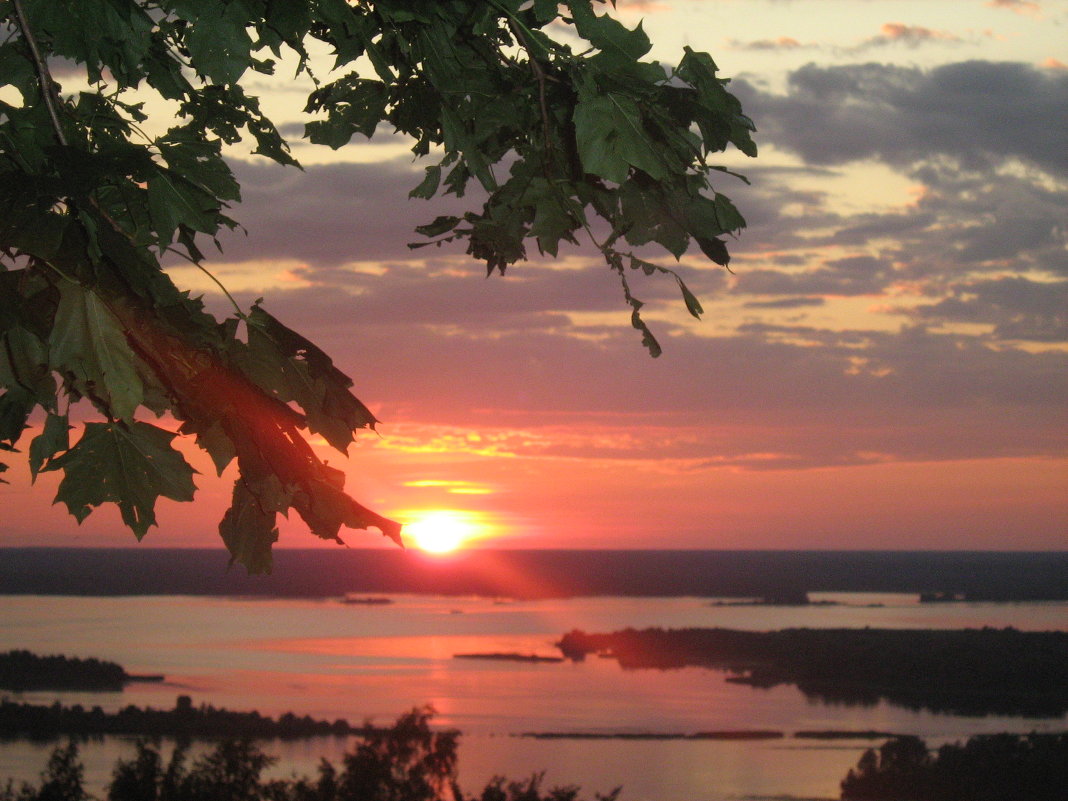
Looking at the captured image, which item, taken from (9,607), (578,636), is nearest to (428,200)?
(578,636)

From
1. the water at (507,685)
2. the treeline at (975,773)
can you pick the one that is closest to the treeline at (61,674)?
the water at (507,685)

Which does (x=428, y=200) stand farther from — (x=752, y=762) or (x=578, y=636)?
(x=578, y=636)

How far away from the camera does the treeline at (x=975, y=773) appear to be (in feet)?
203

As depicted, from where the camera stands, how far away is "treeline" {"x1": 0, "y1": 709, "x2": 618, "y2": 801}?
4088 cm

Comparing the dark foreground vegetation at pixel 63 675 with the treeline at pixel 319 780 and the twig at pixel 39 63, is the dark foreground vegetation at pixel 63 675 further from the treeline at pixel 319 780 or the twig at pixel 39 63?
the twig at pixel 39 63

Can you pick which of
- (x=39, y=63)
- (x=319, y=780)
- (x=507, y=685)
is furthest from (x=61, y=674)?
(x=39, y=63)

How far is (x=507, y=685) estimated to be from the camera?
101625 millimetres

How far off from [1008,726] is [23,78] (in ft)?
312

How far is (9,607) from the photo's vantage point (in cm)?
16700

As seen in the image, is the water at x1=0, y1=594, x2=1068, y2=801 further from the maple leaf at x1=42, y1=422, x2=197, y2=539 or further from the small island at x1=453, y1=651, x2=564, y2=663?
the maple leaf at x1=42, y1=422, x2=197, y2=539

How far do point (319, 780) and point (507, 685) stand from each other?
59.4 metres

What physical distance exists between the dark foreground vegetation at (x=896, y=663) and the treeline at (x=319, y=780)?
2327 inches

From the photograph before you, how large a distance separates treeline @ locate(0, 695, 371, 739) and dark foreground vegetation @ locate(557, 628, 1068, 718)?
36368 mm

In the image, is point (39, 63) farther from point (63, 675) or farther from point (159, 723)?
point (63, 675)
